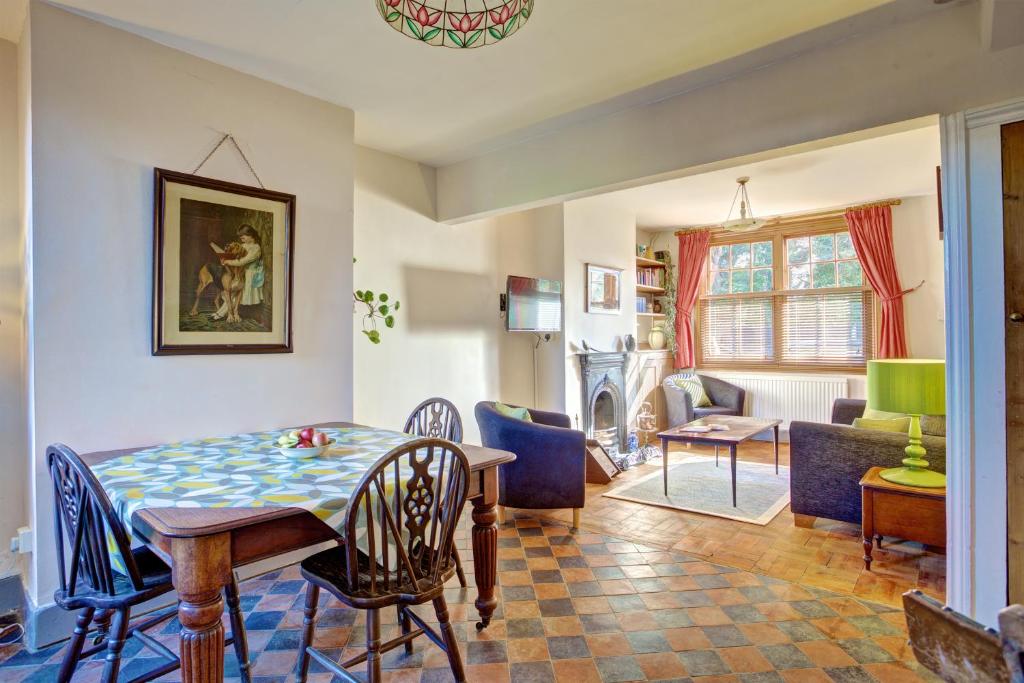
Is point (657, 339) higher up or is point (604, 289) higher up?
point (604, 289)

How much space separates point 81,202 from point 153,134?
45 centimetres

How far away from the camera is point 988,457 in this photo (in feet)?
6.78

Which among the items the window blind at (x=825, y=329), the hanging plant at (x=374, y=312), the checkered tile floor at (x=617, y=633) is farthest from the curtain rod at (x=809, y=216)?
the checkered tile floor at (x=617, y=633)

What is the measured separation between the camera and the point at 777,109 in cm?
261

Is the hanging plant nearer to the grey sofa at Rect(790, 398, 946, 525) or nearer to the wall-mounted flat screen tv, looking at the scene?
the wall-mounted flat screen tv

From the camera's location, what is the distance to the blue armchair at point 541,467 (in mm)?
3348

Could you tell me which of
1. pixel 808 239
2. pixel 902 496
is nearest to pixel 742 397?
pixel 808 239

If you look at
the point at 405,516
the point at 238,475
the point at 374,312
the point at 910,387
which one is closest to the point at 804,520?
the point at 910,387

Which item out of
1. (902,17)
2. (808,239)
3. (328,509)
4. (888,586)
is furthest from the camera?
(808,239)

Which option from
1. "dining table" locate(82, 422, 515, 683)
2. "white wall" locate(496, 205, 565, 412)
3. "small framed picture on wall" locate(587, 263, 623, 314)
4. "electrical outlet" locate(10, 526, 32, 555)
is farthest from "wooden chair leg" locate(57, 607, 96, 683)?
"small framed picture on wall" locate(587, 263, 623, 314)

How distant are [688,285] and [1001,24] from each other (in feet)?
16.4

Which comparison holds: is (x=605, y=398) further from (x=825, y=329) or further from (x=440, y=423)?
(x=440, y=423)

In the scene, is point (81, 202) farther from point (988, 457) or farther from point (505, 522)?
point (988, 457)

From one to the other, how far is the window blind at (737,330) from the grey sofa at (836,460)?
123 inches
